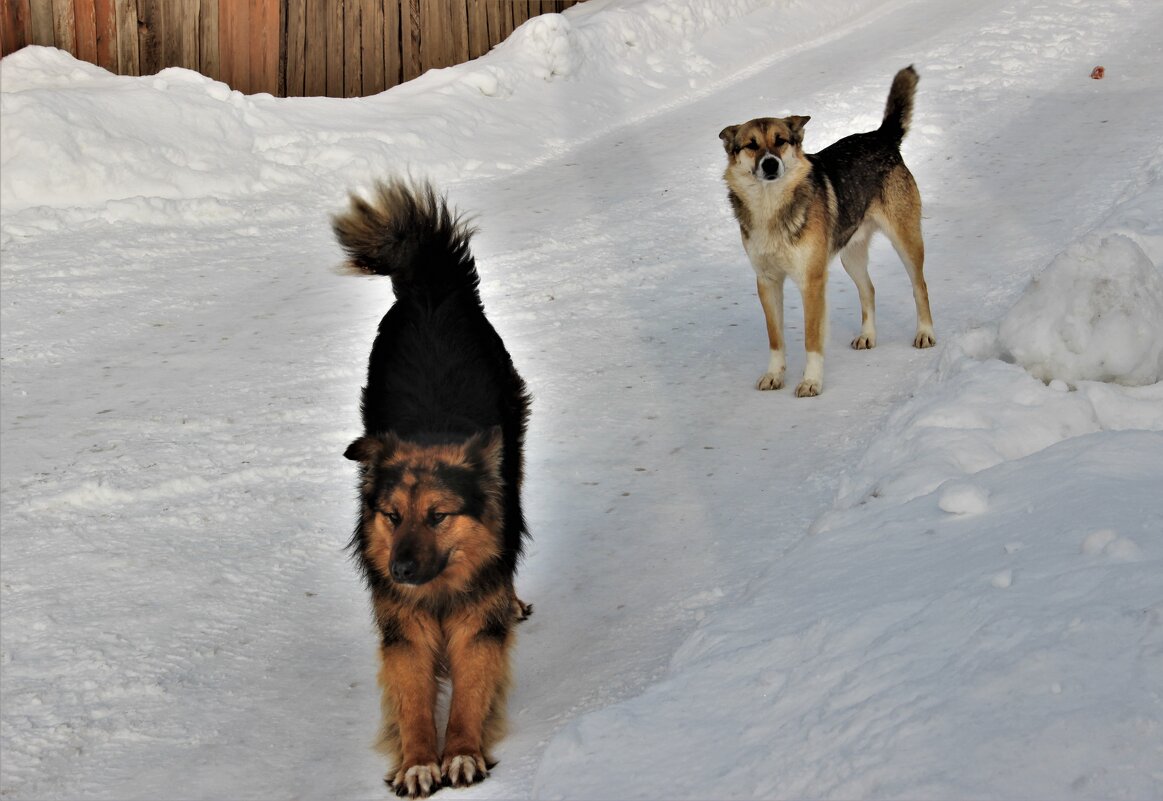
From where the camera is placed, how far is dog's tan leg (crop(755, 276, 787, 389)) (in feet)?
21.6

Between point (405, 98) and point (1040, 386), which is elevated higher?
point (405, 98)

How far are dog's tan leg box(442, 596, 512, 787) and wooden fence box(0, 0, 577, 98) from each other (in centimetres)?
872

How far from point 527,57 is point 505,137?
1600 mm

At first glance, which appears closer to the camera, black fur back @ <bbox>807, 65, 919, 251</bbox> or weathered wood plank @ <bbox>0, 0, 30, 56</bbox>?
black fur back @ <bbox>807, 65, 919, 251</bbox>

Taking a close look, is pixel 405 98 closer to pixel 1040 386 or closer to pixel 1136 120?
pixel 1136 120

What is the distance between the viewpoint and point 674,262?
8586mm

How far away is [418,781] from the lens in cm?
368

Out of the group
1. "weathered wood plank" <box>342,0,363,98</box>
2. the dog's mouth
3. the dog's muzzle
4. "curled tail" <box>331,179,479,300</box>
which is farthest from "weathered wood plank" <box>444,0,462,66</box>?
the dog's mouth

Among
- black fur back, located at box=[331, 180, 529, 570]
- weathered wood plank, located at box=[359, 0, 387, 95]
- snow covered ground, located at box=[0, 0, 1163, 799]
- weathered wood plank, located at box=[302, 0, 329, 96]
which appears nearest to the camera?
snow covered ground, located at box=[0, 0, 1163, 799]

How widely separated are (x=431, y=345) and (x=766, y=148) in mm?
2729

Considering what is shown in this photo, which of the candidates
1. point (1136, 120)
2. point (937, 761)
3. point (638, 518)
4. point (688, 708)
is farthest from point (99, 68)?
point (937, 761)

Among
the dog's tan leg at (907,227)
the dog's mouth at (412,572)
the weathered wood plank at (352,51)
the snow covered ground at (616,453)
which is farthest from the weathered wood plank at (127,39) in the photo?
the dog's mouth at (412,572)

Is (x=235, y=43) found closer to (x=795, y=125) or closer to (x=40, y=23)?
(x=40, y=23)

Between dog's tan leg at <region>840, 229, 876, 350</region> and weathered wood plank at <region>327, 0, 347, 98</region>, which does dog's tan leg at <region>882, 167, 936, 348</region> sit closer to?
dog's tan leg at <region>840, 229, 876, 350</region>
